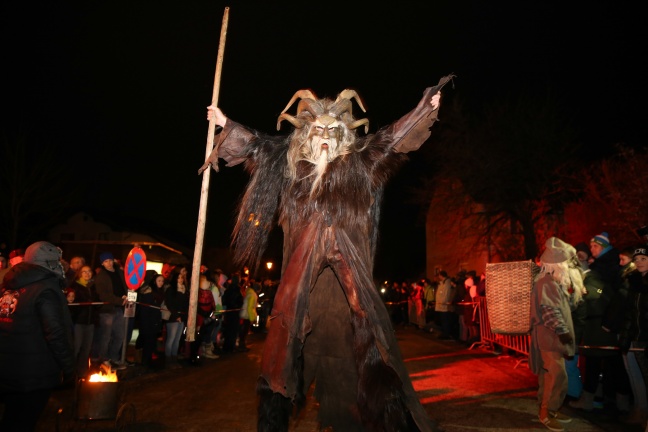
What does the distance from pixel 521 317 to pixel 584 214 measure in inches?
803

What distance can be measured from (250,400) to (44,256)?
12.3 ft

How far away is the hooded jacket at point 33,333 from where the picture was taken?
408 cm

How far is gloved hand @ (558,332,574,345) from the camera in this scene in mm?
5898

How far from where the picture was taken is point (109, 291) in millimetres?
9414

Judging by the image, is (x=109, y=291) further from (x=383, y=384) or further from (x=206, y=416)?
(x=383, y=384)

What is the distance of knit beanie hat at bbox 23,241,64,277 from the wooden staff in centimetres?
113

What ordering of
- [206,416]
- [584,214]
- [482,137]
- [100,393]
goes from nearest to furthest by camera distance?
1. [100,393]
2. [206,416]
3. [482,137]
4. [584,214]

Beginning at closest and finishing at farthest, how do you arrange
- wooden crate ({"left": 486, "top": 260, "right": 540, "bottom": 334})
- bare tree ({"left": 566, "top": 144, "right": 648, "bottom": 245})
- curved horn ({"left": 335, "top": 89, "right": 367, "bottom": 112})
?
curved horn ({"left": 335, "top": 89, "right": 367, "bottom": 112}), wooden crate ({"left": 486, "top": 260, "right": 540, "bottom": 334}), bare tree ({"left": 566, "top": 144, "right": 648, "bottom": 245})

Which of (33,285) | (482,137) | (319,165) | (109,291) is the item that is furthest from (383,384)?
(482,137)

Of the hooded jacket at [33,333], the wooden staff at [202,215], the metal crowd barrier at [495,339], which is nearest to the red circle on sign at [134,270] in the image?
the hooded jacket at [33,333]

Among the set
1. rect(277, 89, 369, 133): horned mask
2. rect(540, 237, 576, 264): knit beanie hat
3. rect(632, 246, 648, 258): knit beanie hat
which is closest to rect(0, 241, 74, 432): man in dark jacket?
rect(277, 89, 369, 133): horned mask

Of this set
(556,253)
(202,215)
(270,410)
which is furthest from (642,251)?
(202,215)

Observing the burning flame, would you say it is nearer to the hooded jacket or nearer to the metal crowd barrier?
the hooded jacket

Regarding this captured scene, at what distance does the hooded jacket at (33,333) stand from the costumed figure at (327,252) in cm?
147
